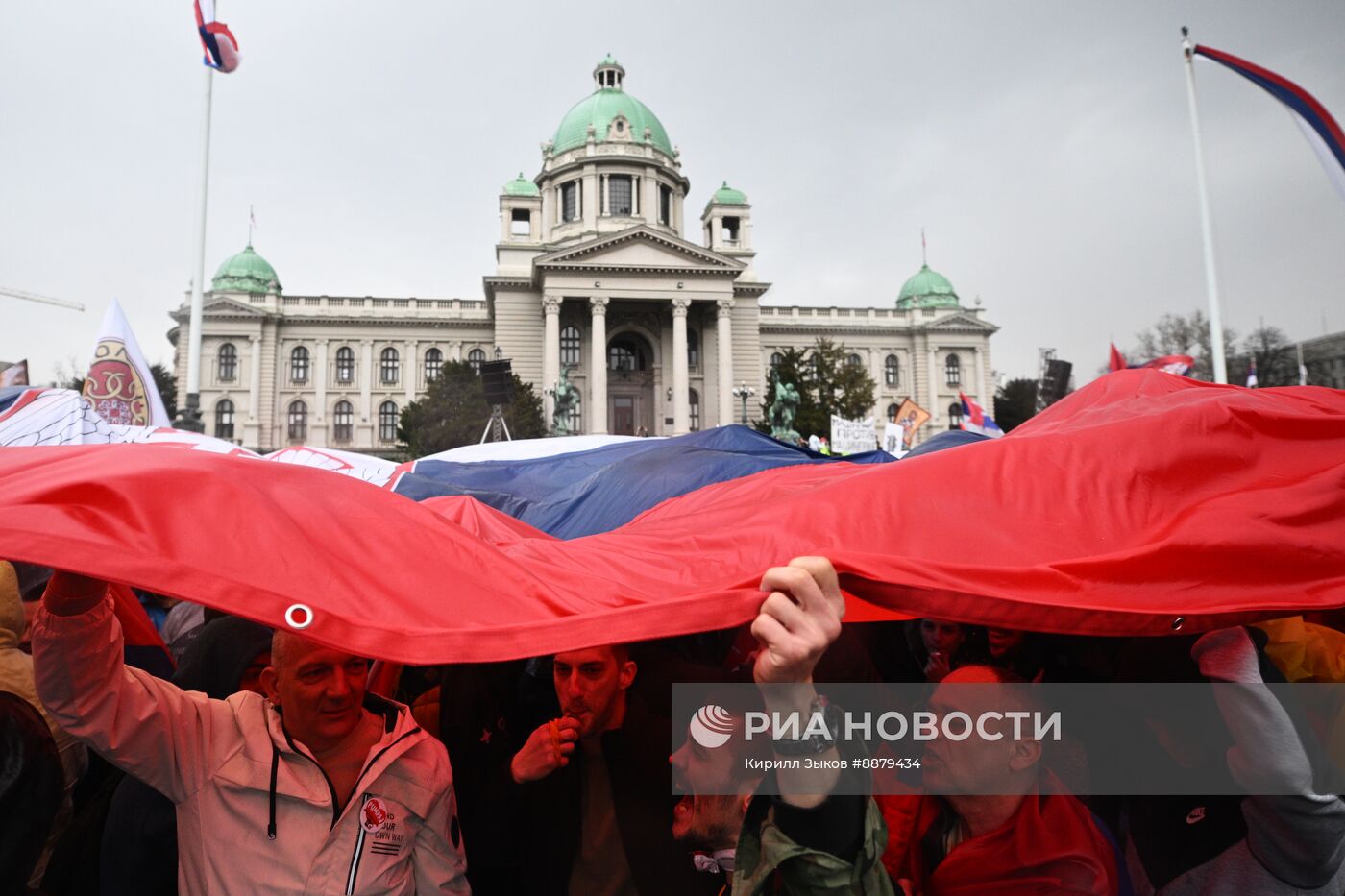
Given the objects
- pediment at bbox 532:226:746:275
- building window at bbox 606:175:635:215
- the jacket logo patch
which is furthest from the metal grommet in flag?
building window at bbox 606:175:635:215

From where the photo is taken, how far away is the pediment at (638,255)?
136 ft

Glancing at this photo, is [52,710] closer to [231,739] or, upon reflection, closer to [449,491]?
[231,739]

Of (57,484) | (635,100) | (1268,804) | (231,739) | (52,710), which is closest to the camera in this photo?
(57,484)

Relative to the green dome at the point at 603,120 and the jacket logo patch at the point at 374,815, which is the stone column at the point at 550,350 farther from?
the jacket logo patch at the point at 374,815

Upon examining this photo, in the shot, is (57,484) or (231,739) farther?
(231,739)

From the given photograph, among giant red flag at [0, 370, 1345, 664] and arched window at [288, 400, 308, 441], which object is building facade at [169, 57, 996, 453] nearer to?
arched window at [288, 400, 308, 441]

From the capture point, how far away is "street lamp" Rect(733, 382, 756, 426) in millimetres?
39866

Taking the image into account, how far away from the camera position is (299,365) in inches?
1928

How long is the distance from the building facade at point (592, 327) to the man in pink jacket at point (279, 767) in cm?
3847

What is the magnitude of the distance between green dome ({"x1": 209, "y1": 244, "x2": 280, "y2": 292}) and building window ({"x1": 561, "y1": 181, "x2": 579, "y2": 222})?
17.7 meters

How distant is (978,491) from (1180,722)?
745 mm

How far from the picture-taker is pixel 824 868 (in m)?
1.46

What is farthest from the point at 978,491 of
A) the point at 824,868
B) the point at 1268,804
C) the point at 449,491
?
the point at 449,491

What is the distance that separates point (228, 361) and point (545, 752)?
51.9m
